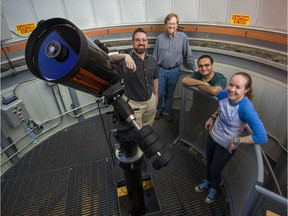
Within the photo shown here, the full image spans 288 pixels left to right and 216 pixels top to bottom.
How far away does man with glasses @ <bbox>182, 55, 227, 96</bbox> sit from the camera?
221 centimetres

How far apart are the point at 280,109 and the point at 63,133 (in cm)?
341

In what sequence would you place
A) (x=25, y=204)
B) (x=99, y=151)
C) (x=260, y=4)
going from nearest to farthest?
(x=25, y=204) → (x=260, y=4) → (x=99, y=151)

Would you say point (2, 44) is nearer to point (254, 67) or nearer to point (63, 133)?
point (63, 133)

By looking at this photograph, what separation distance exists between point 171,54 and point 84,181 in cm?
238

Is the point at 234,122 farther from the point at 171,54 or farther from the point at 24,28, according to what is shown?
the point at 24,28

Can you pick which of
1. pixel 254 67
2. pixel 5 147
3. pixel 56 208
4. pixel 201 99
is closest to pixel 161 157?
pixel 201 99

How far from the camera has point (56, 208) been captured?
236 cm

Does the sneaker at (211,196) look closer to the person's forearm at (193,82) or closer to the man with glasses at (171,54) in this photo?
the person's forearm at (193,82)

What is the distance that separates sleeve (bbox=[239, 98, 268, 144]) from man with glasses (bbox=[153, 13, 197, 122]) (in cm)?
189

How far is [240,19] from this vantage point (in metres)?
2.90

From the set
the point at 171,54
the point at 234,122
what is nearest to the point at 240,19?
the point at 171,54

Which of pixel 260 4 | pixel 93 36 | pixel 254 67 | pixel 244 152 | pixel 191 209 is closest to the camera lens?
pixel 244 152

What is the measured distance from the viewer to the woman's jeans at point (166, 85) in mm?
3446

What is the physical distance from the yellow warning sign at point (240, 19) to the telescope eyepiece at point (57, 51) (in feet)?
9.18
